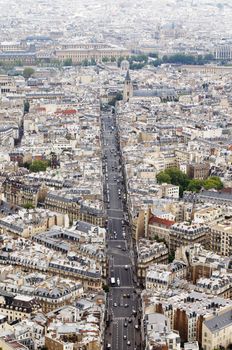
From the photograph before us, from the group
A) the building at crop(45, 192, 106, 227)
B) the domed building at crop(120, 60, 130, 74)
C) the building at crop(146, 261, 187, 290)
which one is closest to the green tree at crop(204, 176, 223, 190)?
the building at crop(45, 192, 106, 227)

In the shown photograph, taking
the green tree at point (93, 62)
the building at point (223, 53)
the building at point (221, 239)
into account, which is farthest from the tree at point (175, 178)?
the building at point (223, 53)

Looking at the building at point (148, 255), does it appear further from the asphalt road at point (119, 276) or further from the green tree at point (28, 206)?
the green tree at point (28, 206)

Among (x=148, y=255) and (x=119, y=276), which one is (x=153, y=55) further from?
(x=119, y=276)

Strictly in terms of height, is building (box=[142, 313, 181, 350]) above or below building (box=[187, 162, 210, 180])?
above

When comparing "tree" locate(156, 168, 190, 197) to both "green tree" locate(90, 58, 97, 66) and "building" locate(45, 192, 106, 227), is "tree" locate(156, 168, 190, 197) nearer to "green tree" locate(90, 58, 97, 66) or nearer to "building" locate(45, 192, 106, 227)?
"building" locate(45, 192, 106, 227)

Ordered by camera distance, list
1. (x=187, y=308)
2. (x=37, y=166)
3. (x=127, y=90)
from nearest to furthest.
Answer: (x=187, y=308), (x=37, y=166), (x=127, y=90)

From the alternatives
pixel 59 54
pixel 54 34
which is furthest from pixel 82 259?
pixel 54 34

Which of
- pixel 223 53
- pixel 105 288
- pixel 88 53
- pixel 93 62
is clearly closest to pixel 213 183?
pixel 105 288

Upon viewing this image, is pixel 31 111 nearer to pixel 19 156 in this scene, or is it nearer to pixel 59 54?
pixel 19 156
